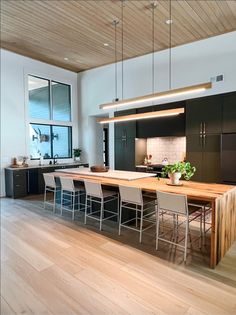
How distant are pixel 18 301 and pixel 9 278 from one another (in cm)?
43

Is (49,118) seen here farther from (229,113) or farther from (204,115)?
(229,113)

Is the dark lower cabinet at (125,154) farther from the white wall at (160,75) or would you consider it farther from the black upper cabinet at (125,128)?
the white wall at (160,75)

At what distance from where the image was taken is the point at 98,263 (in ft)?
8.78

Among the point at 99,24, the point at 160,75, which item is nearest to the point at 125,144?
the point at 160,75

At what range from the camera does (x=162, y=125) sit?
19.2 feet

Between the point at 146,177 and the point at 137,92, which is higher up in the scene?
the point at 137,92

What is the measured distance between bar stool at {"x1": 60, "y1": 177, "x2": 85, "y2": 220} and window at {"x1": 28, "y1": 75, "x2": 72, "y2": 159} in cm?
254

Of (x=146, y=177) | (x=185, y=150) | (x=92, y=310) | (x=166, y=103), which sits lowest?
(x=92, y=310)

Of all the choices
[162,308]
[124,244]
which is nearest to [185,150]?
[124,244]

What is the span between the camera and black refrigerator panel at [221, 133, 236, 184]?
15.4 feet

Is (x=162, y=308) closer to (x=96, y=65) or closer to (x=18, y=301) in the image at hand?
(x=18, y=301)

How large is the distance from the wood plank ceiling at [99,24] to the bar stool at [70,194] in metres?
3.21

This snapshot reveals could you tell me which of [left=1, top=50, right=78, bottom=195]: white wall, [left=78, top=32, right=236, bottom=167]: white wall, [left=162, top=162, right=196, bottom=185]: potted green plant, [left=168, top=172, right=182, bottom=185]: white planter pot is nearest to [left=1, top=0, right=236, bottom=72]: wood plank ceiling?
[left=78, top=32, right=236, bottom=167]: white wall

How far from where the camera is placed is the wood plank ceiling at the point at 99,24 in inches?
158
